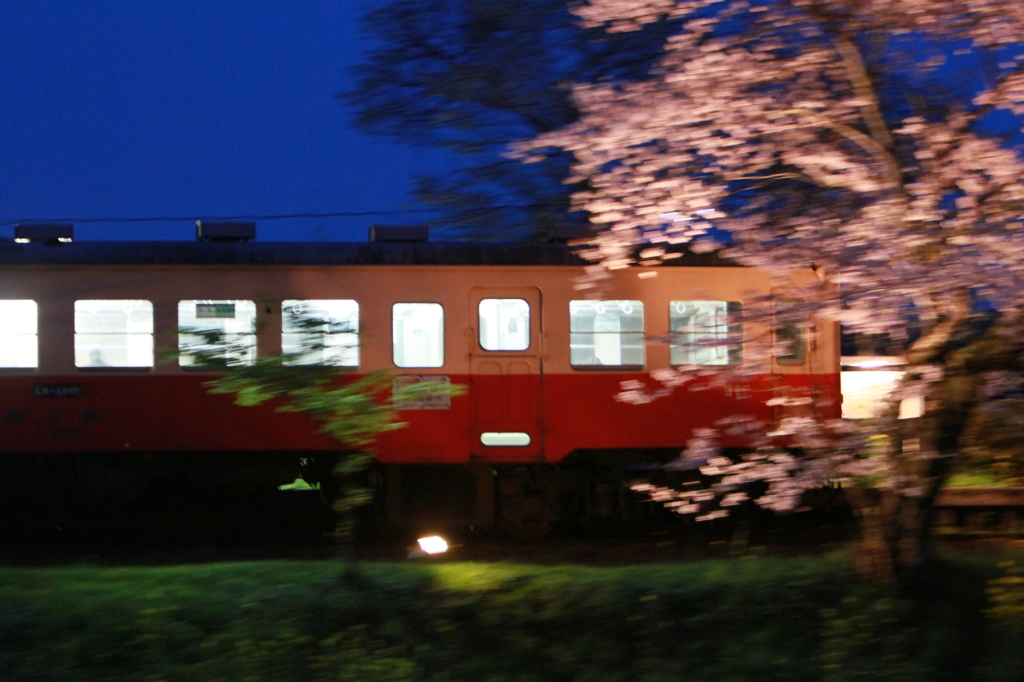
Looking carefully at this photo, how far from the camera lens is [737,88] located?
17.9 feet

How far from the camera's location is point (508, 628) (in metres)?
5.45

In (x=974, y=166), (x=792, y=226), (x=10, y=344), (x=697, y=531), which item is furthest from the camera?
(x=697, y=531)

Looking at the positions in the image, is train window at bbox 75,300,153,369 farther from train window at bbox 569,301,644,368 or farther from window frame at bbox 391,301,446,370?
train window at bbox 569,301,644,368

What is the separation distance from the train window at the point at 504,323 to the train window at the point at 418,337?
436mm

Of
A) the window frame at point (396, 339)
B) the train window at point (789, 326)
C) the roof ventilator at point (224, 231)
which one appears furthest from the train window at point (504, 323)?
the train window at point (789, 326)

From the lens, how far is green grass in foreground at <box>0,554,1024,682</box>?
5074 millimetres

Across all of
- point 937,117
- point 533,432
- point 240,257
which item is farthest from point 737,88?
point 240,257

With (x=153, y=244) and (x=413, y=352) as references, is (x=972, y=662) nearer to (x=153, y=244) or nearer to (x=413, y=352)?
(x=413, y=352)

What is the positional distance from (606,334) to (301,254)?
3.23 m

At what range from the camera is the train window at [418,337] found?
952 cm

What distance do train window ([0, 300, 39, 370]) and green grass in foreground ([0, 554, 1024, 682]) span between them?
4.19m

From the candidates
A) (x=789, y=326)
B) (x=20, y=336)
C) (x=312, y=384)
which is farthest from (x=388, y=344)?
(x=789, y=326)

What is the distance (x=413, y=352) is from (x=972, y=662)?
5870 mm

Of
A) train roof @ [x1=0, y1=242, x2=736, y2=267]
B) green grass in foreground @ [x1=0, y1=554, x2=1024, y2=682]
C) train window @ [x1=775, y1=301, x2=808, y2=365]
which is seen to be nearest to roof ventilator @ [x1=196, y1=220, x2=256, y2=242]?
train roof @ [x1=0, y1=242, x2=736, y2=267]
